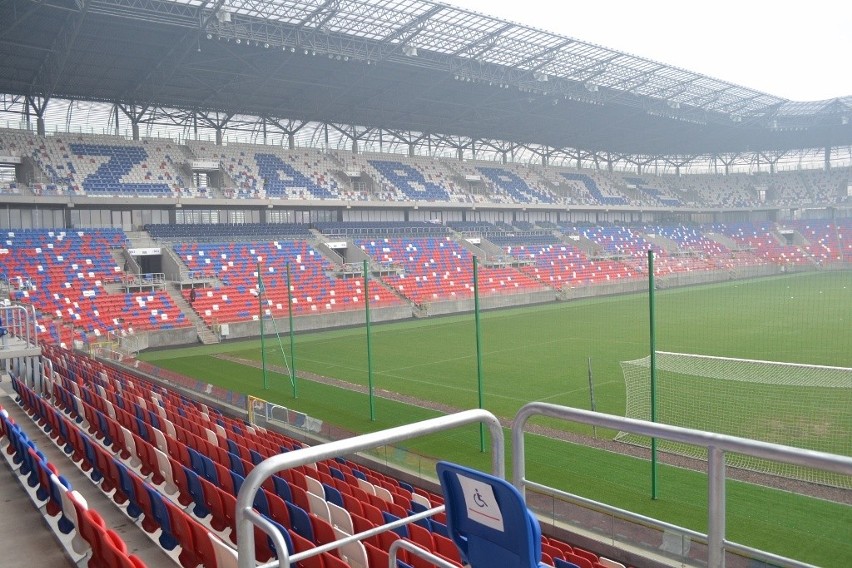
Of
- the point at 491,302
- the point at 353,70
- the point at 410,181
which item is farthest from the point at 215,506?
the point at 410,181

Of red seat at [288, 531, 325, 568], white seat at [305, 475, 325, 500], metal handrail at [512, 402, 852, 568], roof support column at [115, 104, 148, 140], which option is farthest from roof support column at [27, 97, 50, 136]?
metal handrail at [512, 402, 852, 568]

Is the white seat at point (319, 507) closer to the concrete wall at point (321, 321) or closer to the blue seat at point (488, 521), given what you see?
the blue seat at point (488, 521)

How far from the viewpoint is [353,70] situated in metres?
40.3

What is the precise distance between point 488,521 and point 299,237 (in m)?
43.4

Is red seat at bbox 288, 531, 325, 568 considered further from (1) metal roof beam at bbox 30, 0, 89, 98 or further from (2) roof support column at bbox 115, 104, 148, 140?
(2) roof support column at bbox 115, 104, 148, 140

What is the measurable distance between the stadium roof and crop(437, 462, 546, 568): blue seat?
29.4 metres

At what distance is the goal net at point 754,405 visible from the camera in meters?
12.9

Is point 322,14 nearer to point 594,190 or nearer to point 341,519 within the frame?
point 341,519

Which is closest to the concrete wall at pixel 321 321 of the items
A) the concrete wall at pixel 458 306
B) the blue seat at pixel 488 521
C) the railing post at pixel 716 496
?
the concrete wall at pixel 458 306

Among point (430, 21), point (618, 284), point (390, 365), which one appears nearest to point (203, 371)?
point (390, 365)

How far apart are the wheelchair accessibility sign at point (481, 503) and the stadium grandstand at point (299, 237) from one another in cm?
2

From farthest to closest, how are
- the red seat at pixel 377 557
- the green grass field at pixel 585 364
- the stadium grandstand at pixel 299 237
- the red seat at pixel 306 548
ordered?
the green grass field at pixel 585 364 < the stadium grandstand at pixel 299 237 < the red seat at pixel 377 557 < the red seat at pixel 306 548

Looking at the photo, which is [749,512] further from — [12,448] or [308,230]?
[308,230]

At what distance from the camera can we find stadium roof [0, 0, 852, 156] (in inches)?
1236
